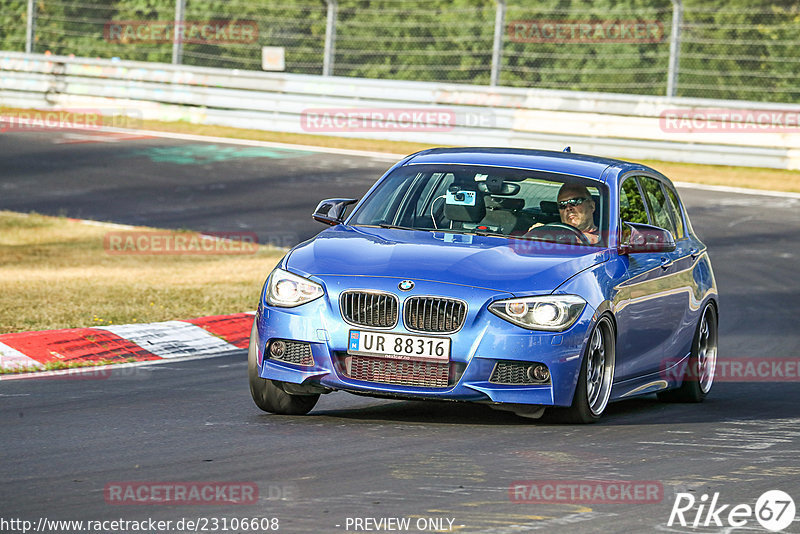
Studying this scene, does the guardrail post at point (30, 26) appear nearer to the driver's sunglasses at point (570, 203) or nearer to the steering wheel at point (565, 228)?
the driver's sunglasses at point (570, 203)

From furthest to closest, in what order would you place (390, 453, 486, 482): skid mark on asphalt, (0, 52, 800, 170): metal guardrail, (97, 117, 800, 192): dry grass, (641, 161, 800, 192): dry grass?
(0, 52, 800, 170): metal guardrail, (97, 117, 800, 192): dry grass, (641, 161, 800, 192): dry grass, (390, 453, 486, 482): skid mark on asphalt

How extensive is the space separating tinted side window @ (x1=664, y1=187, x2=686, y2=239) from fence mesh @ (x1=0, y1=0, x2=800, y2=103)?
19675 millimetres

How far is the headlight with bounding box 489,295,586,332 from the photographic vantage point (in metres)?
7.71

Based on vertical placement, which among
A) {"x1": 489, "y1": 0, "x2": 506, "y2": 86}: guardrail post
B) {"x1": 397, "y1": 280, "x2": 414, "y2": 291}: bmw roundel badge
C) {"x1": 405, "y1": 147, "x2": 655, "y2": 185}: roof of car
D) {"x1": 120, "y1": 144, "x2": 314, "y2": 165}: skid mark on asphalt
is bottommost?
{"x1": 120, "y1": 144, "x2": 314, "y2": 165}: skid mark on asphalt

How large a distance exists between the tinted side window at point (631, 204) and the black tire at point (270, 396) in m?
2.41

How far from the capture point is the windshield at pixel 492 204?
350 inches

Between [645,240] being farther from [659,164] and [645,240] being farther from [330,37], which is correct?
[330,37]

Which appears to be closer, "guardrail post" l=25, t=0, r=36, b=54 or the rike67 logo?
the rike67 logo

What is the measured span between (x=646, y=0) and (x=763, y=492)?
120 ft

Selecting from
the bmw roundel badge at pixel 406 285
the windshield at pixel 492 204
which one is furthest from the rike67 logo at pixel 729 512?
the windshield at pixel 492 204

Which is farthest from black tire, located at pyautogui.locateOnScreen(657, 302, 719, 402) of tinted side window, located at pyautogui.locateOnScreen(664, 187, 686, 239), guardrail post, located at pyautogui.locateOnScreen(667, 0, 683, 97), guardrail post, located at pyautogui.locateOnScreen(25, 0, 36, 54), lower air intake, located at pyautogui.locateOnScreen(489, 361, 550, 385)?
guardrail post, located at pyautogui.locateOnScreen(25, 0, 36, 54)

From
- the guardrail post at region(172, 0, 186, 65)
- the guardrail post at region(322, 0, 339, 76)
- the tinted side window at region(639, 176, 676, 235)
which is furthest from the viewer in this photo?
the guardrail post at region(172, 0, 186, 65)

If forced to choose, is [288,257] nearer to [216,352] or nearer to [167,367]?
[167,367]

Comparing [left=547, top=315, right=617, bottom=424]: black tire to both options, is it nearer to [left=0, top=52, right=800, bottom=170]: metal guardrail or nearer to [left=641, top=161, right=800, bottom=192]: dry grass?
[left=641, top=161, right=800, bottom=192]: dry grass
